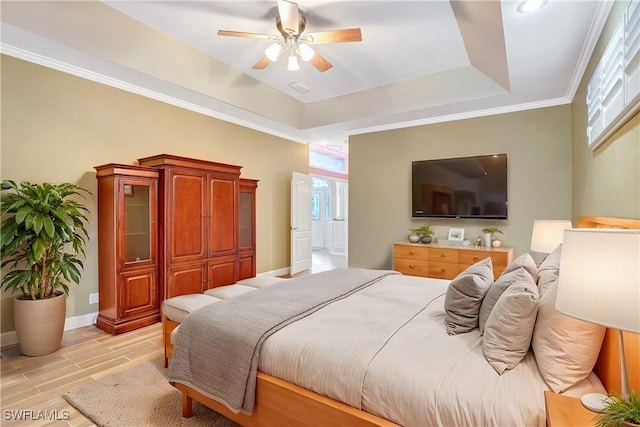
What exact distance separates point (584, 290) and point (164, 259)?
3.67 meters

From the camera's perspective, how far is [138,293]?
342 cm

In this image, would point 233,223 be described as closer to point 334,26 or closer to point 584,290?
point 334,26

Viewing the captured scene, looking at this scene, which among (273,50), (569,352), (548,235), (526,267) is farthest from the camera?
(273,50)

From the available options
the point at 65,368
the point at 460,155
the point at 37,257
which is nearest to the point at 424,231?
the point at 460,155

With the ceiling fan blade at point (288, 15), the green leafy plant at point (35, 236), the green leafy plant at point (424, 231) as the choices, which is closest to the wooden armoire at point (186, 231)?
the green leafy plant at point (35, 236)

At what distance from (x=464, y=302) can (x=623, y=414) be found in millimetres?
872

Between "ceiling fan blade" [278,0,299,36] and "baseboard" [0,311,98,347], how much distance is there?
3518 mm

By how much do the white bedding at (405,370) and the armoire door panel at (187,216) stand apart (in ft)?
7.89

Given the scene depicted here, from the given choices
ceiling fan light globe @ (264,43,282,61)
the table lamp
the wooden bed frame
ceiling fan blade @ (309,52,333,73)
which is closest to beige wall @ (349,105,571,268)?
ceiling fan blade @ (309,52,333,73)

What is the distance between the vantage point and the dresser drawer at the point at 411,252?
4309 mm

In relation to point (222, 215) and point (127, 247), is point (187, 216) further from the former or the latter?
point (127, 247)

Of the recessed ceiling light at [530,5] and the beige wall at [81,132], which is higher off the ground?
the recessed ceiling light at [530,5]

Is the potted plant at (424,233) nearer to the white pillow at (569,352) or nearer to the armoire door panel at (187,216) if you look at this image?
the armoire door panel at (187,216)

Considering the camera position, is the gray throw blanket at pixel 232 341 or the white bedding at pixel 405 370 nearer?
the white bedding at pixel 405 370
